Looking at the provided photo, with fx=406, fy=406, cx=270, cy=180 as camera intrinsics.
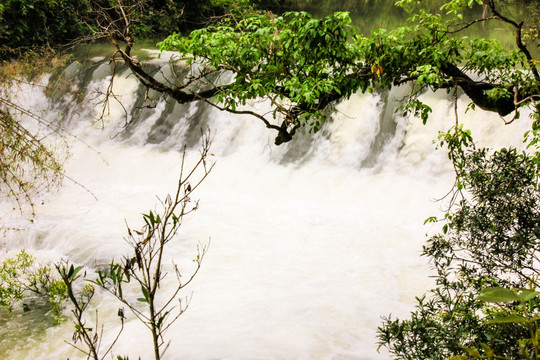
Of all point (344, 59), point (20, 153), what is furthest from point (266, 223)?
point (20, 153)

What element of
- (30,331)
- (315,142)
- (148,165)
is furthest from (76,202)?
(315,142)

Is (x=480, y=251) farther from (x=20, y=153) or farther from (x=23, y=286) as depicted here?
(x=23, y=286)

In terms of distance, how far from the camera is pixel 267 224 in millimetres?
6797

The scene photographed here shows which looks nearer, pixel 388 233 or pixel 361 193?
pixel 388 233

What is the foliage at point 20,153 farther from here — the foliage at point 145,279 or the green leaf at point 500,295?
the green leaf at point 500,295

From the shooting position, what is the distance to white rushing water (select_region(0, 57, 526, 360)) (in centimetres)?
412

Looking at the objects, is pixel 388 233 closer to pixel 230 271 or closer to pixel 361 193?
pixel 361 193

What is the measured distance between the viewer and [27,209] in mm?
7195

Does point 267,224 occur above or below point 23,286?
above

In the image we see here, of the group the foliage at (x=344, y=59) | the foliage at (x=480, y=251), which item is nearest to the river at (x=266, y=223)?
the foliage at (x=344, y=59)

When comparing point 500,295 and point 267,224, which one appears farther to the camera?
point 267,224

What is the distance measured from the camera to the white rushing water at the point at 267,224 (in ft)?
13.5

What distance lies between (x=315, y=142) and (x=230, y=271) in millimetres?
3904

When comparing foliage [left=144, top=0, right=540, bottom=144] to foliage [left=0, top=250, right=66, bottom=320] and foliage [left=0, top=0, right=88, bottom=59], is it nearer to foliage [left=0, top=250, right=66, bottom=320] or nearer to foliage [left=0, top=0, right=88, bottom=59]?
foliage [left=0, top=250, right=66, bottom=320]
